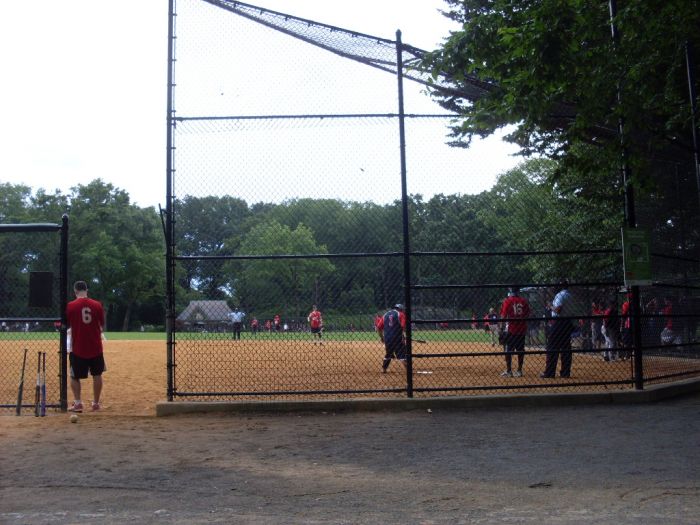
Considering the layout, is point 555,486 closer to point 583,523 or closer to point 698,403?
point 583,523

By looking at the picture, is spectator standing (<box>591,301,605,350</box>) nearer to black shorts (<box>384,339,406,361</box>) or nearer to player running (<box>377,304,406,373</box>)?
player running (<box>377,304,406,373</box>)

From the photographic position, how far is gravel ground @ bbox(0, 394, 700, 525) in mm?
4984

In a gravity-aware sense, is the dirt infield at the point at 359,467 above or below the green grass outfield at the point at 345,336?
below

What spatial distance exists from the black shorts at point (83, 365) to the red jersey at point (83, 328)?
0.17 ft

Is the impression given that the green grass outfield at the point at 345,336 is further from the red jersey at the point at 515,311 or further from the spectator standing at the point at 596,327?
the spectator standing at the point at 596,327

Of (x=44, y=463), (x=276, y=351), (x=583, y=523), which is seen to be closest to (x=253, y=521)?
(x=583, y=523)

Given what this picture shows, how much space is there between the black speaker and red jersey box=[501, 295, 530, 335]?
6836mm

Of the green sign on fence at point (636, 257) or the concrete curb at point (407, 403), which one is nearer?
the concrete curb at point (407, 403)

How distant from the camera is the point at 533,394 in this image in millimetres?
9859

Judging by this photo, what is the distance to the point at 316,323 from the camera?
9.80 m

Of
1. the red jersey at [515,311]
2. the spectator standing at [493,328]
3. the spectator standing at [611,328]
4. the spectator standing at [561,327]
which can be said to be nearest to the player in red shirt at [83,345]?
the spectator standing at [493,328]

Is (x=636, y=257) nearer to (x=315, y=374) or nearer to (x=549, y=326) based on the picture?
(x=549, y=326)

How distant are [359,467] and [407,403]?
3.14 m

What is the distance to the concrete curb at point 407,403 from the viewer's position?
9.32 m
